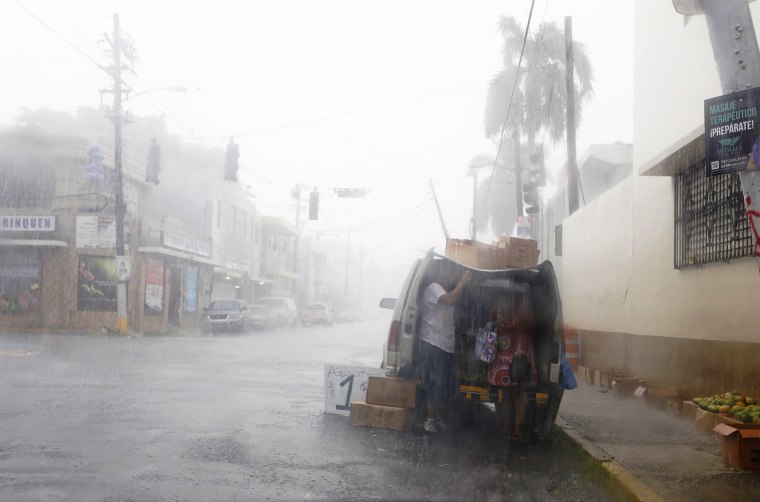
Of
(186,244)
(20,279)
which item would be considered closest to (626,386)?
(20,279)

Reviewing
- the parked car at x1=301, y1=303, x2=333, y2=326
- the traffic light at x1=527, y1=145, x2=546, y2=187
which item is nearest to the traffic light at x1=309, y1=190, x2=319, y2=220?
the traffic light at x1=527, y1=145, x2=546, y2=187

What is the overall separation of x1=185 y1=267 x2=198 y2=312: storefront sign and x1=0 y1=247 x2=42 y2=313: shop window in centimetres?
866

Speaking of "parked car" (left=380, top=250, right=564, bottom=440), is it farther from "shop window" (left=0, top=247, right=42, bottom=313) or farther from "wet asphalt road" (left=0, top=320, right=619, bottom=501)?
"shop window" (left=0, top=247, right=42, bottom=313)

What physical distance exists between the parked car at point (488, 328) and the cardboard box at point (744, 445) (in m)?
2.05

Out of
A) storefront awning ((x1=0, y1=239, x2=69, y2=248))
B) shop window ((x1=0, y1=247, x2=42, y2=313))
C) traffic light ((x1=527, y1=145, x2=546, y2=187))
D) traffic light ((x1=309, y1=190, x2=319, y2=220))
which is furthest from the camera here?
traffic light ((x1=309, y1=190, x2=319, y2=220))

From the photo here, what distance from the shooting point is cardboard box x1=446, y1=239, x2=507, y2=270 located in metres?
8.91

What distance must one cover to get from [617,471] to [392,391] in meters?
2.69

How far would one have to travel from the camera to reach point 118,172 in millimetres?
27391

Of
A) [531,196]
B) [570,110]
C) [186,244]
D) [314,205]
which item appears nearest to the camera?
[570,110]

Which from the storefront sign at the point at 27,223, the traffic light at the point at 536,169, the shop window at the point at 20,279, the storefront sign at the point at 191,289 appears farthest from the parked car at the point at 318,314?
the traffic light at the point at 536,169

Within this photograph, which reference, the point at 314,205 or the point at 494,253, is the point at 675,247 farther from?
the point at 314,205

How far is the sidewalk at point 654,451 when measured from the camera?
539cm

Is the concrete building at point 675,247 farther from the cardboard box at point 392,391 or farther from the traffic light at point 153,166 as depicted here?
the traffic light at point 153,166

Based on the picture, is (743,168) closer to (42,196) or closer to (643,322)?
(643,322)
